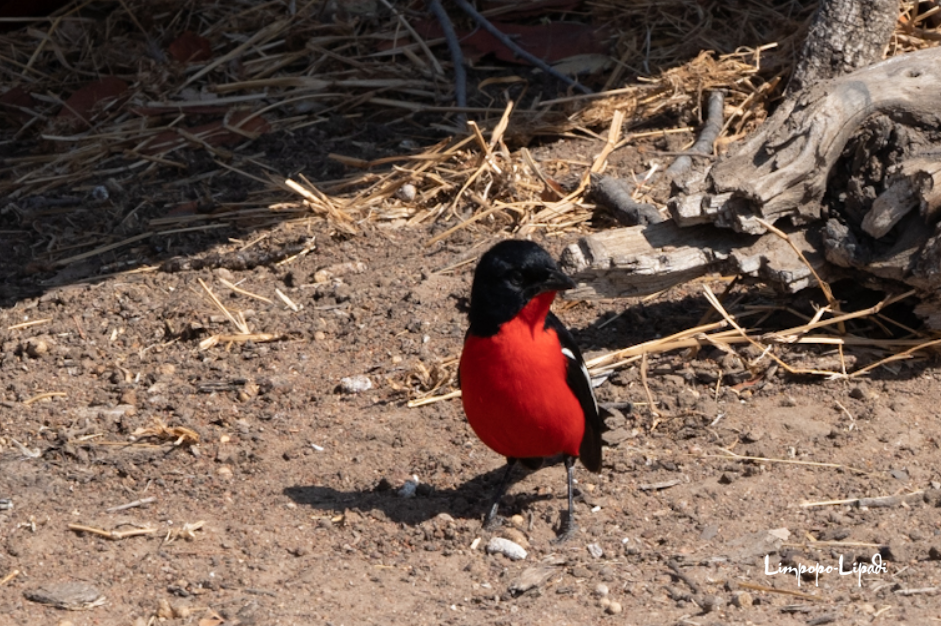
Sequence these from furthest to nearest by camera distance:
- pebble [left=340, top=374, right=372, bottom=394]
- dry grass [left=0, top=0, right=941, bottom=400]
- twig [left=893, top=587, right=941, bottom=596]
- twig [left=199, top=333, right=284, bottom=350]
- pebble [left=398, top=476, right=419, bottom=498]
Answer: dry grass [left=0, top=0, right=941, bottom=400] < twig [left=199, top=333, right=284, bottom=350] < pebble [left=340, top=374, right=372, bottom=394] < pebble [left=398, top=476, right=419, bottom=498] < twig [left=893, top=587, right=941, bottom=596]

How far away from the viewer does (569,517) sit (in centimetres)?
432

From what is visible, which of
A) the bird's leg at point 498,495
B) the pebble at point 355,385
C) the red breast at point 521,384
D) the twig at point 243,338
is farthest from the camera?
the twig at point 243,338

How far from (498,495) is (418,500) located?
33 centimetres

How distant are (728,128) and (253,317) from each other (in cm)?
315

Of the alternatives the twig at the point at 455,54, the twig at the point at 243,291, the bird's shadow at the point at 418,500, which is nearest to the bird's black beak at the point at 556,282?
the bird's shadow at the point at 418,500

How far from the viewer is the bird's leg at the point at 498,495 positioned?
4402 mm

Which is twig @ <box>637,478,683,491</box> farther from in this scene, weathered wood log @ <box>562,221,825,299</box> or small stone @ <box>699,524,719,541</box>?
weathered wood log @ <box>562,221,825,299</box>

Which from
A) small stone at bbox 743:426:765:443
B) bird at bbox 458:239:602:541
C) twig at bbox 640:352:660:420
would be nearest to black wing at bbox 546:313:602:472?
bird at bbox 458:239:602:541

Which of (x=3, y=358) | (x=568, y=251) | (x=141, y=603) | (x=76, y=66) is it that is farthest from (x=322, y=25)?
(x=141, y=603)

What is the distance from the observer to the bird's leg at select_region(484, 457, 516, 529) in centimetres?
440

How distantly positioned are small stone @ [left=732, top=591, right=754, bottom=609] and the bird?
75 centimetres

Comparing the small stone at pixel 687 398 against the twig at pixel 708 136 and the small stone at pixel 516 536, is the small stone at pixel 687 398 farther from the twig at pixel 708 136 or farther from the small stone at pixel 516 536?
the twig at pixel 708 136

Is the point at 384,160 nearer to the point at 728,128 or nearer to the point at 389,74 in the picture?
the point at 389,74

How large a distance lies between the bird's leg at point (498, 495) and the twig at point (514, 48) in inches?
153
